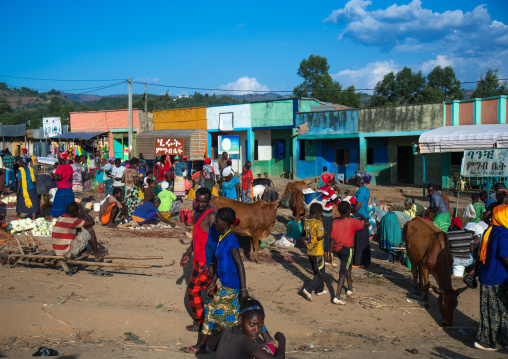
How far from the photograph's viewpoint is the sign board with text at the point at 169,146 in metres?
25.4

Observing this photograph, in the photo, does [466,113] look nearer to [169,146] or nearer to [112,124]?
[169,146]

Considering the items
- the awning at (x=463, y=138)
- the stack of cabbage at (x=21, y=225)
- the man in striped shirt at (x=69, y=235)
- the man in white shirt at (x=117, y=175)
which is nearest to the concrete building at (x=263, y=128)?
the awning at (x=463, y=138)

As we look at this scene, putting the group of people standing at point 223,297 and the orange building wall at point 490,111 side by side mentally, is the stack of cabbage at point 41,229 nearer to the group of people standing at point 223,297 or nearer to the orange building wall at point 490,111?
the group of people standing at point 223,297

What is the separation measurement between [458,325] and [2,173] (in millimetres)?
15480

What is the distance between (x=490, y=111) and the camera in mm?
21766

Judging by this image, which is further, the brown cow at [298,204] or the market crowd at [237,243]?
the brown cow at [298,204]

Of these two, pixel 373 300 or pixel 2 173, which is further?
pixel 2 173

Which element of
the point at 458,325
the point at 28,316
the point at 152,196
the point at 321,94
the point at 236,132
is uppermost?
the point at 321,94

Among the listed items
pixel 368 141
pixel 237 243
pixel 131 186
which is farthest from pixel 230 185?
pixel 368 141

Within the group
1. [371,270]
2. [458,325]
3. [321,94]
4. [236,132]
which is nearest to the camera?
[458,325]

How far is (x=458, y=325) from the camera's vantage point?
22.9 ft

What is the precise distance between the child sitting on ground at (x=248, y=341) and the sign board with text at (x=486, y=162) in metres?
13.8

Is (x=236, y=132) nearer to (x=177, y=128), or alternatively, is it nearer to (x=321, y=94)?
(x=177, y=128)

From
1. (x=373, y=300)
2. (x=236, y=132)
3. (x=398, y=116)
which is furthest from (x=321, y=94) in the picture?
(x=373, y=300)
